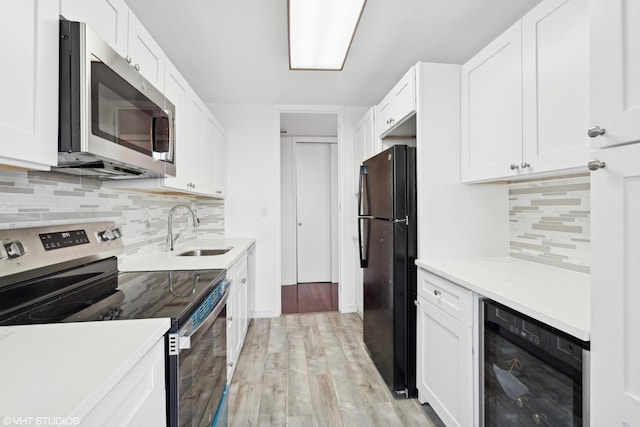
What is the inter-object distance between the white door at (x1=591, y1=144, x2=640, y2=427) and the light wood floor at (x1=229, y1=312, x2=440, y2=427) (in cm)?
113

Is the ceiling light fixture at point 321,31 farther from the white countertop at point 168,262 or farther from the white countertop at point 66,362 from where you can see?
the white countertop at point 66,362

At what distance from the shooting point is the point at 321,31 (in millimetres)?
1793

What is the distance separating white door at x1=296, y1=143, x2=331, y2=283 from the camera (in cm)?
470

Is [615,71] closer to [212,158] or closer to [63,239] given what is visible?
[63,239]

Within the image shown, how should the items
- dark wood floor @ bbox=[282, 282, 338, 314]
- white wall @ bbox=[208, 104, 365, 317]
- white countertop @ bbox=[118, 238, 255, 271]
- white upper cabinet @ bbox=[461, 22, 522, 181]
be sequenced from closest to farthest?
white upper cabinet @ bbox=[461, 22, 522, 181], white countertop @ bbox=[118, 238, 255, 271], white wall @ bbox=[208, 104, 365, 317], dark wood floor @ bbox=[282, 282, 338, 314]

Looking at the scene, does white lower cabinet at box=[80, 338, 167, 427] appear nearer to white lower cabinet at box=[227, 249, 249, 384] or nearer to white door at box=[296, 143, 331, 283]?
white lower cabinet at box=[227, 249, 249, 384]

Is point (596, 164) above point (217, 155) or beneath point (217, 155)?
beneath

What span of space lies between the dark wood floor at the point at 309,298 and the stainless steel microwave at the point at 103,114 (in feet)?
8.48

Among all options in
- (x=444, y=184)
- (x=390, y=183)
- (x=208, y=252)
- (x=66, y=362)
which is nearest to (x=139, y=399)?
(x=66, y=362)

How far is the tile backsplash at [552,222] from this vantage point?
144cm

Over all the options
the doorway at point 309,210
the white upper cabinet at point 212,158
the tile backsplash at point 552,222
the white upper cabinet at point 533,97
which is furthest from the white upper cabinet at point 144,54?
the doorway at point 309,210

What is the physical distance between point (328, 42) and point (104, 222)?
1.67 meters

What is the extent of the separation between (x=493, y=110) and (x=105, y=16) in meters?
1.79

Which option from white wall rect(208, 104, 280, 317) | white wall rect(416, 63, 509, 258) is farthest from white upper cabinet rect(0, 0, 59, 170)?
white wall rect(208, 104, 280, 317)
